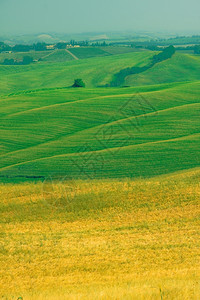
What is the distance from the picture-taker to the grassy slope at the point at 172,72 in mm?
93062

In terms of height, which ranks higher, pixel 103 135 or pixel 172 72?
pixel 103 135

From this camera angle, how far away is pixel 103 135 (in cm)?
4206

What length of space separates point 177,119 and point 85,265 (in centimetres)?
3081

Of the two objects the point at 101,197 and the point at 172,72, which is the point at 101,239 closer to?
the point at 101,197

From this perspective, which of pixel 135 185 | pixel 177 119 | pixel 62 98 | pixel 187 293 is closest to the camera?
pixel 187 293

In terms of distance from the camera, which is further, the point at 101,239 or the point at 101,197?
the point at 101,197

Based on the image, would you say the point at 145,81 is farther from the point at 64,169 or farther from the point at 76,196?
the point at 76,196

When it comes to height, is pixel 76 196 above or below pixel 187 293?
below

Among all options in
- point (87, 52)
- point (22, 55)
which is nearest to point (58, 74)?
point (22, 55)

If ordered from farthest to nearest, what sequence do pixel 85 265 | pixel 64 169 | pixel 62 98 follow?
pixel 62 98 → pixel 64 169 → pixel 85 265

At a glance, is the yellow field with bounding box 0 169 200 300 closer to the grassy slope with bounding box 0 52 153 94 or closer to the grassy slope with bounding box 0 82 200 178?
the grassy slope with bounding box 0 82 200 178

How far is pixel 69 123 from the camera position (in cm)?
4772

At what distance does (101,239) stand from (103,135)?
943 inches

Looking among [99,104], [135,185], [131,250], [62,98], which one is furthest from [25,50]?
[131,250]
